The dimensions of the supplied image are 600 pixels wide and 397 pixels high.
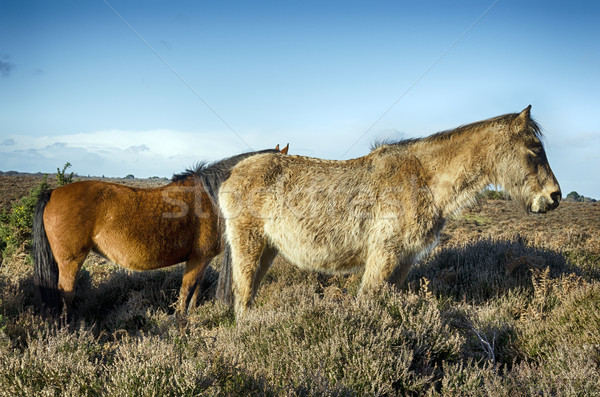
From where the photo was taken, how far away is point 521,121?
15.7 feet

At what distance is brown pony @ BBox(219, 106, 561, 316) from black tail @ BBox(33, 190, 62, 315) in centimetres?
247

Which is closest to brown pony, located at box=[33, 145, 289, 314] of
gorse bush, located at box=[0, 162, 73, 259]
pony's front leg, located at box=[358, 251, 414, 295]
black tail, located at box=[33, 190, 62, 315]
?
black tail, located at box=[33, 190, 62, 315]

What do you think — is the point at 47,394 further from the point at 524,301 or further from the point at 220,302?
the point at 524,301

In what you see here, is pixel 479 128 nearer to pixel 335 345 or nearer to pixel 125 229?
pixel 335 345

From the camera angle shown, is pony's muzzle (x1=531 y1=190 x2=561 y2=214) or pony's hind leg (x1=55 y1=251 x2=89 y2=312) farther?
pony's hind leg (x1=55 y1=251 x2=89 y2=312)

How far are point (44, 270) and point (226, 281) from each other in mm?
2477

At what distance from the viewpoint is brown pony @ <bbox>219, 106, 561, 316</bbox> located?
460 centimetres

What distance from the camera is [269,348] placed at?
332cm

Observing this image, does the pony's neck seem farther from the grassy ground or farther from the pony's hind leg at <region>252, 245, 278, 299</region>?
the pony's hind leg at <region>252, 245, 278, 299</region>

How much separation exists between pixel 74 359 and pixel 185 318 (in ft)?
4.63

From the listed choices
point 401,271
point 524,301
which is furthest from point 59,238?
point 524,301

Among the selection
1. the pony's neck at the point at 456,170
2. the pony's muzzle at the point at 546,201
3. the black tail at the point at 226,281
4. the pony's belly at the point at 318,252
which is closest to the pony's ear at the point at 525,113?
the pony's neck at the point at 456,170

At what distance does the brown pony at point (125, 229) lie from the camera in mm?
5172

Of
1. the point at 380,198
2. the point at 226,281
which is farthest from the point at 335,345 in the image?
the point at 226,281
